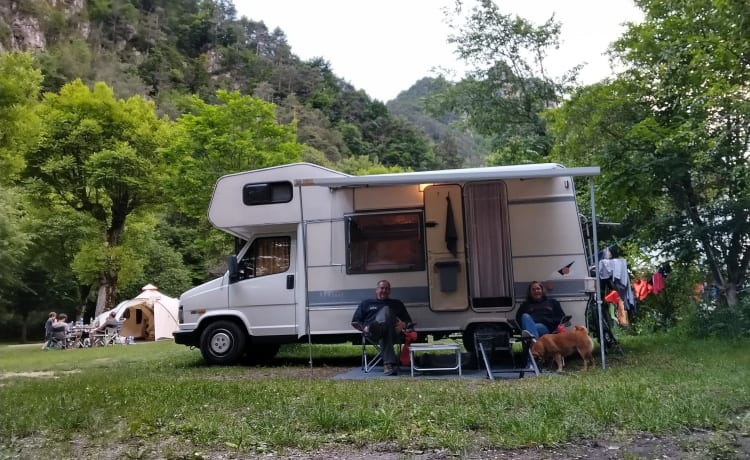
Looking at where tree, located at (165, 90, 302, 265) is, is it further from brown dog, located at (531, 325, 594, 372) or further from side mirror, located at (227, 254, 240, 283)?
brown dog, located at (531, 325, 594, 372)

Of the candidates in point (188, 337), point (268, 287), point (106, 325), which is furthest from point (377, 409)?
point (106, 325)

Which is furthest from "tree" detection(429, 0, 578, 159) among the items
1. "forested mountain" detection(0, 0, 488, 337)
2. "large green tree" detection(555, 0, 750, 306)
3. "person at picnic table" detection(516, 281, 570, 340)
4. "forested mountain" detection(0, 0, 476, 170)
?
"forested mountain" detection(0, 0, 476, 170)

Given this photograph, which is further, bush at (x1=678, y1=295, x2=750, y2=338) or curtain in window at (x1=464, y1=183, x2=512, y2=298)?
bush at (x1=678, y1=295, x2=750, y2=338)

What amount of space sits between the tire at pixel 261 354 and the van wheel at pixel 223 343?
650 millimetres

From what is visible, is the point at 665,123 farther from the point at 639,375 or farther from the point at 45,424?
the point at 45,424

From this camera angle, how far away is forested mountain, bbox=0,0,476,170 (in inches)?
2409

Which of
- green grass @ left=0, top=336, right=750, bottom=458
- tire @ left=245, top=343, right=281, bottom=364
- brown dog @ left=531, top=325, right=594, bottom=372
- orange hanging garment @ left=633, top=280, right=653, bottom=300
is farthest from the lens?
orange hanging garment @ left=633, top=280, right=653, bottom=300

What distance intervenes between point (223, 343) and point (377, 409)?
5378mm

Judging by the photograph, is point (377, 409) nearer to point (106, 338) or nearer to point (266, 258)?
point (266, 258)

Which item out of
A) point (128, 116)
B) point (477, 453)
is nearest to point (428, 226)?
point (477, 453)

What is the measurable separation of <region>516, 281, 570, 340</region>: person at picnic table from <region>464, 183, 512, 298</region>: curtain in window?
Result: 13.3 inches

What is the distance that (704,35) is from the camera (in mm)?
9992

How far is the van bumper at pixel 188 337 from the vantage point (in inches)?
379

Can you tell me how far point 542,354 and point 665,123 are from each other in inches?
215
